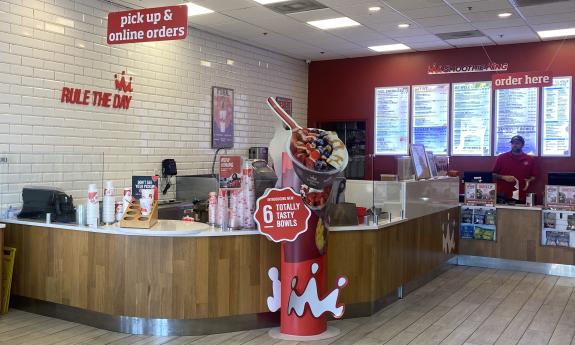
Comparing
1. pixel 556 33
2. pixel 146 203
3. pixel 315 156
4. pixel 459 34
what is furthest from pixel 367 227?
pixel 556 33

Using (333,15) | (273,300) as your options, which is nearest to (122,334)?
(273,300)

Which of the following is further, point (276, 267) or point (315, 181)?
point (276, 267)

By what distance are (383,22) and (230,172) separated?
357 cm

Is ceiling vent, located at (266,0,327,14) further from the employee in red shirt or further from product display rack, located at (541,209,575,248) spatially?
product display rack, located at (541,209,575,248)

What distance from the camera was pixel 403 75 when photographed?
32.4 ft

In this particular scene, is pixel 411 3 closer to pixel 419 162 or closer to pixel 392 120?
pixel 419 162

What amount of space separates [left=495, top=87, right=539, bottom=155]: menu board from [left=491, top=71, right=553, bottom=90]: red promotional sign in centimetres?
148

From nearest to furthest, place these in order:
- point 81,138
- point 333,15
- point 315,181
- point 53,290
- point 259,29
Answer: point 315,181 < point 53,290 < point 81,138 < point 333,15 < point 259,29

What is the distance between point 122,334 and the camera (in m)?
4.92

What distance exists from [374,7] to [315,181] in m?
3.08

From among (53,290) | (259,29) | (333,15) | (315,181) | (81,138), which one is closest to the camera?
(315,181)

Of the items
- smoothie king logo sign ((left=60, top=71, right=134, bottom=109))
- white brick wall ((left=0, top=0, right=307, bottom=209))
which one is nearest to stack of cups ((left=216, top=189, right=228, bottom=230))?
white brick wall ((left=0, top=0, right=307, bottom=209))

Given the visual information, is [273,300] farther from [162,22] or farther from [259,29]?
[259,29]

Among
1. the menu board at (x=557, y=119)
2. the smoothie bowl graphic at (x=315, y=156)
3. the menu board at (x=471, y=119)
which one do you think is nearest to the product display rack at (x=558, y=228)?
the menu board at (x=557, y=119)
